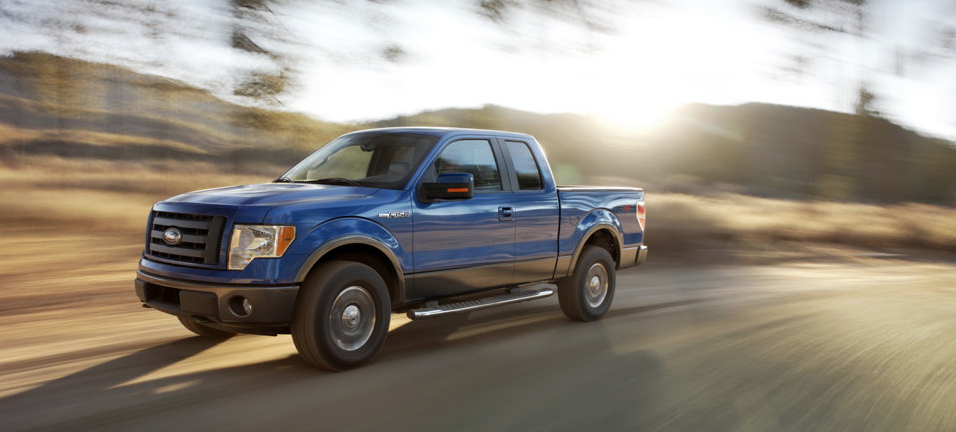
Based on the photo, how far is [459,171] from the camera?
265 inches

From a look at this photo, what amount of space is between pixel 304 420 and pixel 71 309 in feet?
14.5

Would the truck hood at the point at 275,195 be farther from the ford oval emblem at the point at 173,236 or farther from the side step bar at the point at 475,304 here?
the side step bar at the point at 475,304

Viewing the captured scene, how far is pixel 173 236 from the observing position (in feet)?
18.3

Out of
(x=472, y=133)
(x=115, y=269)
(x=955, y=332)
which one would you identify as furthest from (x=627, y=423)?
(x=115, y=269)

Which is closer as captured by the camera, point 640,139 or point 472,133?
point 472,133

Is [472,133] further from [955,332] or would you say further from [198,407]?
[955,332]

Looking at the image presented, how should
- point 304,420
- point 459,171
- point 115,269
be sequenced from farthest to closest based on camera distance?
point 115,269, point 459,171, point 304,420

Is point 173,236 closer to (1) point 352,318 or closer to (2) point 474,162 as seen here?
(1) point 352,318

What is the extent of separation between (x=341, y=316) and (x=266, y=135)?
11.0 metres

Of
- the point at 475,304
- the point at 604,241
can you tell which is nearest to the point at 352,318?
the point at 475,304

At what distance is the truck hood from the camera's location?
5449 millimetres

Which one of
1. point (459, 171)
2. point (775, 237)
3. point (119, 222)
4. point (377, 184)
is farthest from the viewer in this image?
point (775, 237)

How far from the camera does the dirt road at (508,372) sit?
4.64 meters

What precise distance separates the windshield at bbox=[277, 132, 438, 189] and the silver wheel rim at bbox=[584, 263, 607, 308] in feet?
7.82
